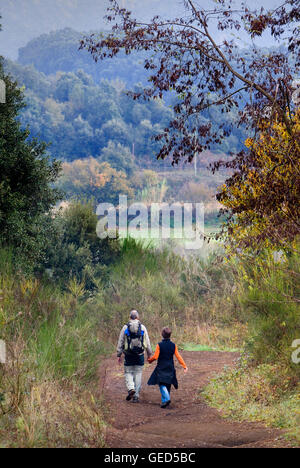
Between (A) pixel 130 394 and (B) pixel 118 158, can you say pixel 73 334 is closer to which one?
(A) pixel 130 394

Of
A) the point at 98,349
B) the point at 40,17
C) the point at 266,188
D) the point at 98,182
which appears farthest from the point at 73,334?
the point at 40,17

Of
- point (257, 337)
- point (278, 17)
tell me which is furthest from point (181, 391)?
point (278, 17)

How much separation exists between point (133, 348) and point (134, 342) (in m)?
0.10

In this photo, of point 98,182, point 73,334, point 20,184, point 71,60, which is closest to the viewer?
point 73,334

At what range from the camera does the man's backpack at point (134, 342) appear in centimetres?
1053

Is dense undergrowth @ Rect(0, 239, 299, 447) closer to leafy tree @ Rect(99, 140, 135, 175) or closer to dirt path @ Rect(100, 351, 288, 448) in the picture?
dirt path @ Rect(100, 351, 288, 448)

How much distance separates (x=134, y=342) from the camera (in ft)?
34.6

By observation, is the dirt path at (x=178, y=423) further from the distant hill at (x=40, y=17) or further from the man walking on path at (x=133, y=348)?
the distant hill at (x=40, y=17)

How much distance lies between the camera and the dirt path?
7.61 m

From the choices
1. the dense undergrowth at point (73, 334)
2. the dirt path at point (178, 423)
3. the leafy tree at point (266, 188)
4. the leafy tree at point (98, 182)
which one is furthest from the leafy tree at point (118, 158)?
the dirt path at point (178, 423)

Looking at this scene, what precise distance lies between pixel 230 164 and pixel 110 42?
3992mm

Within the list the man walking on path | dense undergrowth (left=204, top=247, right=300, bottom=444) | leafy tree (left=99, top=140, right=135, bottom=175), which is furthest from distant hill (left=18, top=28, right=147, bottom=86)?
the man walking on path
